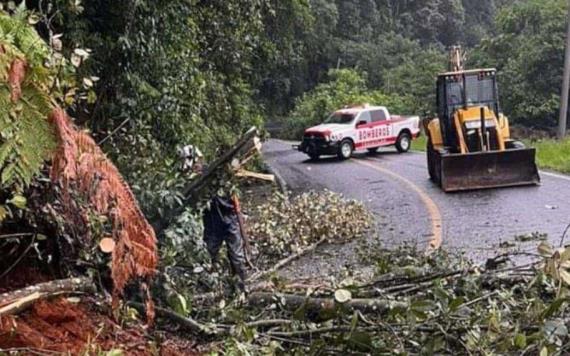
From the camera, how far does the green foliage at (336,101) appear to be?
142 feet

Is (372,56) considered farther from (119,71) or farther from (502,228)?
(119,71)

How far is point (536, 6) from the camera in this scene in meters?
40.2

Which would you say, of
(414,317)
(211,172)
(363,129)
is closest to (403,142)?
(363,129)

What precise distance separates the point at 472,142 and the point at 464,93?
1.34 m

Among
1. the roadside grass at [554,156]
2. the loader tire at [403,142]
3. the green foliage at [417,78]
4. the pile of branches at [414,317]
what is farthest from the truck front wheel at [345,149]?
the pile of branches at [414,317]

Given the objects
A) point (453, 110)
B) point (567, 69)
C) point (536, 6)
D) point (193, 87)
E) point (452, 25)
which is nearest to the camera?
point (193, 87)

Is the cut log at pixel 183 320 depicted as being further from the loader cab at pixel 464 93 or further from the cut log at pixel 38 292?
the loader cab at pixel 464 93

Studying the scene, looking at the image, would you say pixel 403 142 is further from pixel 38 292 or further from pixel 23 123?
pixel 23 123

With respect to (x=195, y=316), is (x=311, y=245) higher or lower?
lower

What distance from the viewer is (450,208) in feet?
45.1

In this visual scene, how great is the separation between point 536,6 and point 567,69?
51.7 ft

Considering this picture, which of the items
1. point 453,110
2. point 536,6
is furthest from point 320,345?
point 536,6

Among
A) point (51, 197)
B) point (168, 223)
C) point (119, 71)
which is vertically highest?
point (119, 71)

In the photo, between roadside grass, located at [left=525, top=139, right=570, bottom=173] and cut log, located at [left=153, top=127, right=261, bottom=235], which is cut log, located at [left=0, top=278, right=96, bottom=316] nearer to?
cut log, located at [left=153, top=127, right=261, bottom=235]
